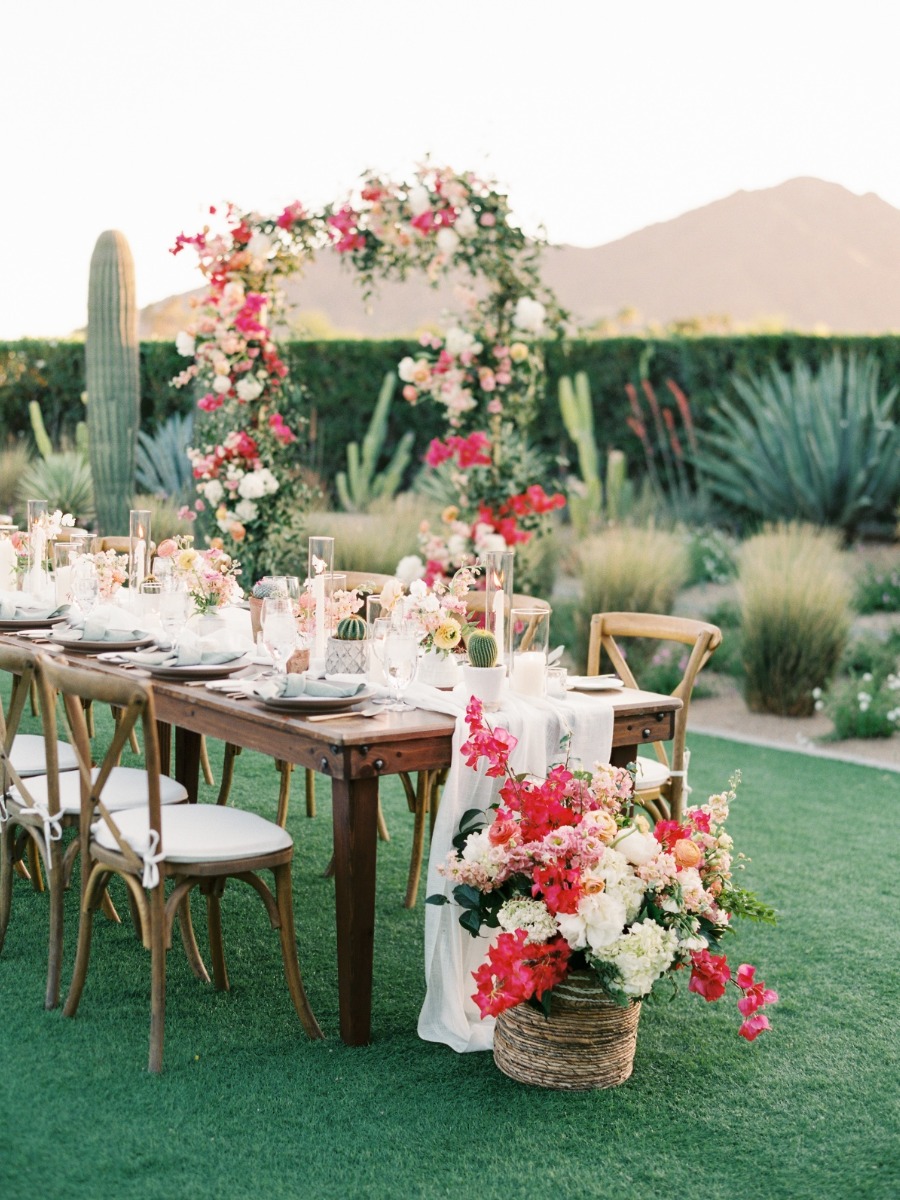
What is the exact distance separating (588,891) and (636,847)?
7.0 inches

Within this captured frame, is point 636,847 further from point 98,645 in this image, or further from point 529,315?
point 529,315

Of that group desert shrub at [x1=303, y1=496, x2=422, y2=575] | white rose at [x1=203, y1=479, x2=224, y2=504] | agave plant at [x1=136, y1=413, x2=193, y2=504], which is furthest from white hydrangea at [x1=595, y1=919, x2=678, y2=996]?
agave plant at [x1=136, y1=413, x2=193, y2=504]

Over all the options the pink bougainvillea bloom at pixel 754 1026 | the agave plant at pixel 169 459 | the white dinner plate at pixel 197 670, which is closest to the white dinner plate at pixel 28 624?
the white dinner plate at pixel 197 670

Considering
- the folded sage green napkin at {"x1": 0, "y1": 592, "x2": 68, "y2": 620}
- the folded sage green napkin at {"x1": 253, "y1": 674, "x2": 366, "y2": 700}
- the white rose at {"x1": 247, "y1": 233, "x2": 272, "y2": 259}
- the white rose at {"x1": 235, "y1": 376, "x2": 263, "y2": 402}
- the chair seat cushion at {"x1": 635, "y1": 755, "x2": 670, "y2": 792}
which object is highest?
the white rose at {"x1": 247, "y1": 233, "x2": 272, "y2": 259}

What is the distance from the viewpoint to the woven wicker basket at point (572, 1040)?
294 centimetres

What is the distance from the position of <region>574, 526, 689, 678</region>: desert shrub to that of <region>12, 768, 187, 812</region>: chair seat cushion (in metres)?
4.44

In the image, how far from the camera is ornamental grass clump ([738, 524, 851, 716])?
23.8 feet

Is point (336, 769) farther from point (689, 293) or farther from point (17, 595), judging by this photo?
point (689, 293)

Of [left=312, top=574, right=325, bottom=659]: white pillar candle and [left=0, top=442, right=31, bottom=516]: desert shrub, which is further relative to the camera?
[left=0, top=442, right=31, bottom=516]: desert shrub

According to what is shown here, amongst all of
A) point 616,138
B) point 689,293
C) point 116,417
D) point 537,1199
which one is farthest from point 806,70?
point 689,293

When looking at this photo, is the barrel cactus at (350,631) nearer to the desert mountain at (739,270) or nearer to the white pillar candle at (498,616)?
the white pillar candle at (498,616)

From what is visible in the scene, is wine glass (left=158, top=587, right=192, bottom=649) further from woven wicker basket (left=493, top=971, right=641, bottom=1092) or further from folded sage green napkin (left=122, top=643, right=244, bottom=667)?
woven wicker basket (left=493, top=971, right=641, bottom=1092)

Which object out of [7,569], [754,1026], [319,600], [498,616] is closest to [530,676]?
[498,616]

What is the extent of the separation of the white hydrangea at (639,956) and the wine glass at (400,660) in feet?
2.55
